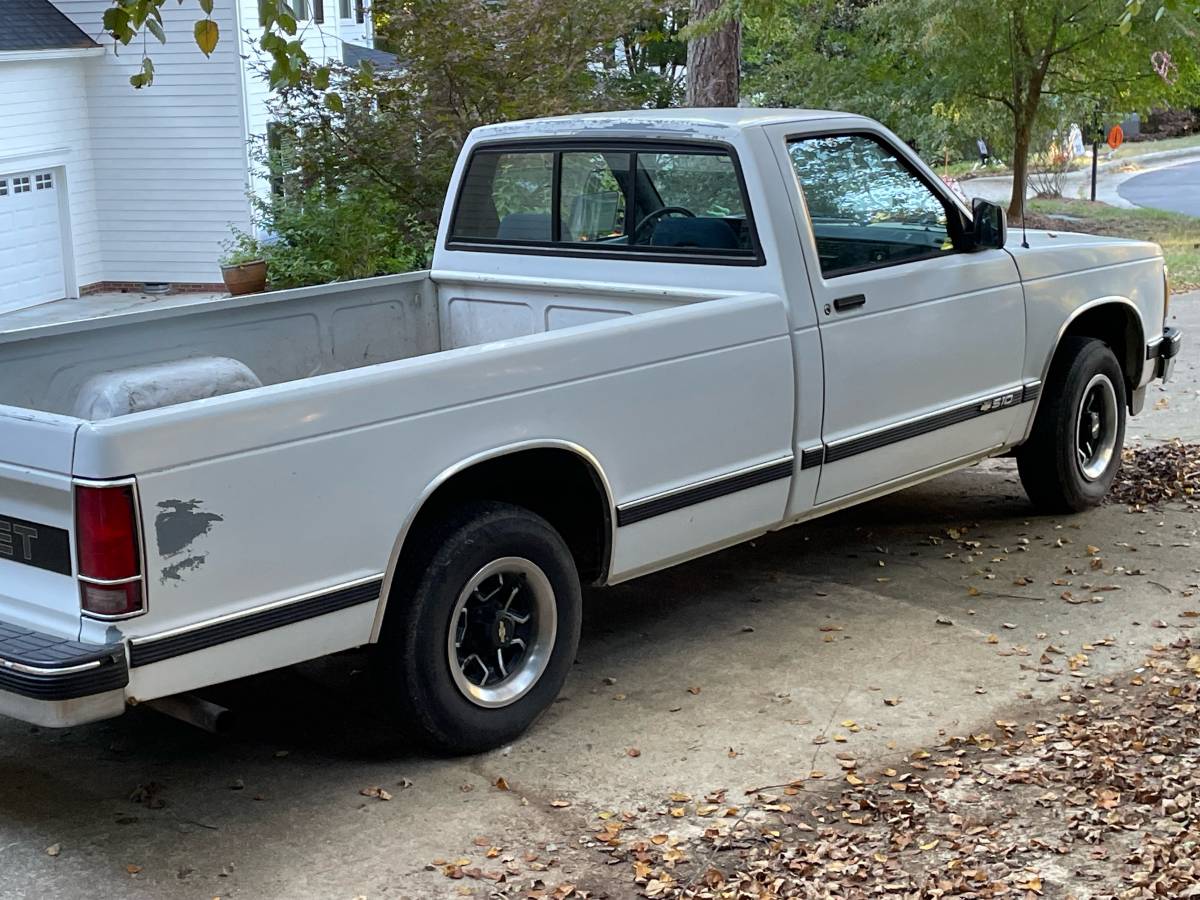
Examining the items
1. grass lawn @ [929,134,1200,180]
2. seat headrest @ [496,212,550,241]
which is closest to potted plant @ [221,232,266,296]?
seat headrest @ [496,212,550,241]

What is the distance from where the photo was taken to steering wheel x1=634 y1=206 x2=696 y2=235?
6090 millimetres

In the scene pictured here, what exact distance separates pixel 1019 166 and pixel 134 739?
1947 cm

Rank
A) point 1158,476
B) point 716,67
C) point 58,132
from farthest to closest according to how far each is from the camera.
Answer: point 58,132 → point 716,67 → point 1158,476

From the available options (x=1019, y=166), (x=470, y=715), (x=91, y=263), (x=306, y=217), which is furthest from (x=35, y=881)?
(x=1019, y=166)

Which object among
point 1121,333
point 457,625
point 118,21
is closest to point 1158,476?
point 1121,333

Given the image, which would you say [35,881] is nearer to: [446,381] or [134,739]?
[134,739]

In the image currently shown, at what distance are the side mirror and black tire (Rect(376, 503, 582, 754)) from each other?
2.60 meters

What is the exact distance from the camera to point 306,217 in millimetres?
14320

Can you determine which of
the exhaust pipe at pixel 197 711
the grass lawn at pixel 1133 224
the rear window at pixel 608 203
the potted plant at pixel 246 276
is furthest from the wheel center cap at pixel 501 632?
the grass lawn at pixel 1133 224

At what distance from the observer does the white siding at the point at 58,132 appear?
19547 millimetres

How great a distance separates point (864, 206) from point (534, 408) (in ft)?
7.14

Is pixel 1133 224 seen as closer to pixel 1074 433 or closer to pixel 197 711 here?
pixel 1074 433

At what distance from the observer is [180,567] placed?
12.9 feet

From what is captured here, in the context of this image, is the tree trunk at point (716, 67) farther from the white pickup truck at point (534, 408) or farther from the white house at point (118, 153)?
the white house at point (118, 153)
